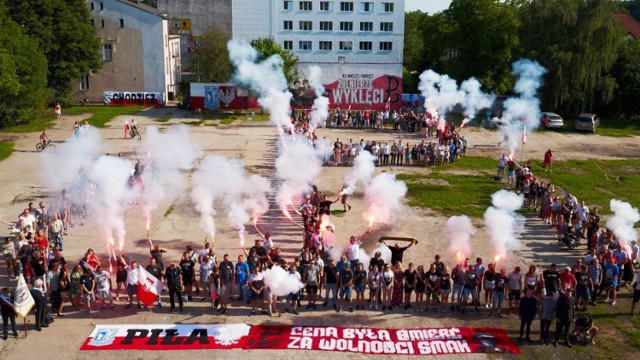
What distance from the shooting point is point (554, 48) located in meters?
44.8

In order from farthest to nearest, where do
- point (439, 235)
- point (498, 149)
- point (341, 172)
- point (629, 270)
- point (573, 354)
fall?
point (498, 149)
point (341, 172)
point (439, 235)
point (629, 270)
point (573, 354)

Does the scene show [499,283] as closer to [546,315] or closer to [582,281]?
[546,315]

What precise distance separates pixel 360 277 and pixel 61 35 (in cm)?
4084

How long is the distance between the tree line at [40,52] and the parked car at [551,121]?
37.6 m

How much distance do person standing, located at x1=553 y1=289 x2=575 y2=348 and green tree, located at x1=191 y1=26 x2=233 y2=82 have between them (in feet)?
141

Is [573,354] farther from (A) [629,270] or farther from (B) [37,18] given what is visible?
(B) [37,18]

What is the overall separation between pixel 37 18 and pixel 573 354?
44.7 meters

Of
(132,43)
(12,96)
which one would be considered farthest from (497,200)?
(132,43)

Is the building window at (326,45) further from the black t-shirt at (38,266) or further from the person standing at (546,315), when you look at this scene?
the person standing at (546,315)

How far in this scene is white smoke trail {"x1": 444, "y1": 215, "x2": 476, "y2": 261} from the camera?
18.8m

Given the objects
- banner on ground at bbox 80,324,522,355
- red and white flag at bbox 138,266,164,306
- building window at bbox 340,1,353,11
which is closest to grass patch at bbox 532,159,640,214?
banner on ground at bbox 80,324,522,355

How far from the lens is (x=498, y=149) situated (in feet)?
120

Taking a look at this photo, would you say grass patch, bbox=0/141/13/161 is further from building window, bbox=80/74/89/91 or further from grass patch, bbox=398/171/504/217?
grass patch, bbox=398/171/504/217

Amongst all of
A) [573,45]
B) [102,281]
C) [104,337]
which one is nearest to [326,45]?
[573,45]
